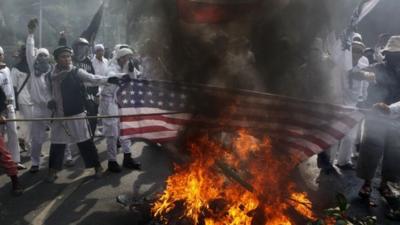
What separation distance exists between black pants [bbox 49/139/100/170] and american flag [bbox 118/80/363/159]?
1991mm

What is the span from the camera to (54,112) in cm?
665

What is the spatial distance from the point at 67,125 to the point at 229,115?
3.01 metres

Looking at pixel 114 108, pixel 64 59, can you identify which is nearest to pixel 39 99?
pixel 64 59

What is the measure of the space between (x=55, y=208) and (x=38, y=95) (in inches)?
85.6

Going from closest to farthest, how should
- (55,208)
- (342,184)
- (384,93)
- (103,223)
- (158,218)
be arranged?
(158,218) → (103,223) → (55,208) → (384,93) → (342,184)

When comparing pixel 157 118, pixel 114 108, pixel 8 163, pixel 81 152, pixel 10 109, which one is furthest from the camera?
pixel 114 108

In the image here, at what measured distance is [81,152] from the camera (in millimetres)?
6836

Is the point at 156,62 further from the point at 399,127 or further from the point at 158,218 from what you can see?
the point at 399,127

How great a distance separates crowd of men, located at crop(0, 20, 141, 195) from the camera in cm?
644

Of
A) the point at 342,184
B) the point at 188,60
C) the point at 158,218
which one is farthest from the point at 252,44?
the point at 342,184

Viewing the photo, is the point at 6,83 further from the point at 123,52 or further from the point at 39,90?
the point at 123,52

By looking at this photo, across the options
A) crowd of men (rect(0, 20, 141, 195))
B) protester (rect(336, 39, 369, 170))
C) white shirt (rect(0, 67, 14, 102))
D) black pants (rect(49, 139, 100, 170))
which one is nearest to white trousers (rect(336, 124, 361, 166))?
protester (rect(336, 39, 369, 170))

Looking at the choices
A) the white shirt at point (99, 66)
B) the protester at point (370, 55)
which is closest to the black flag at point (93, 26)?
the white shirt at point (99, 66)

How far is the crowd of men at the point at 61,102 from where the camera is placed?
644 cm
